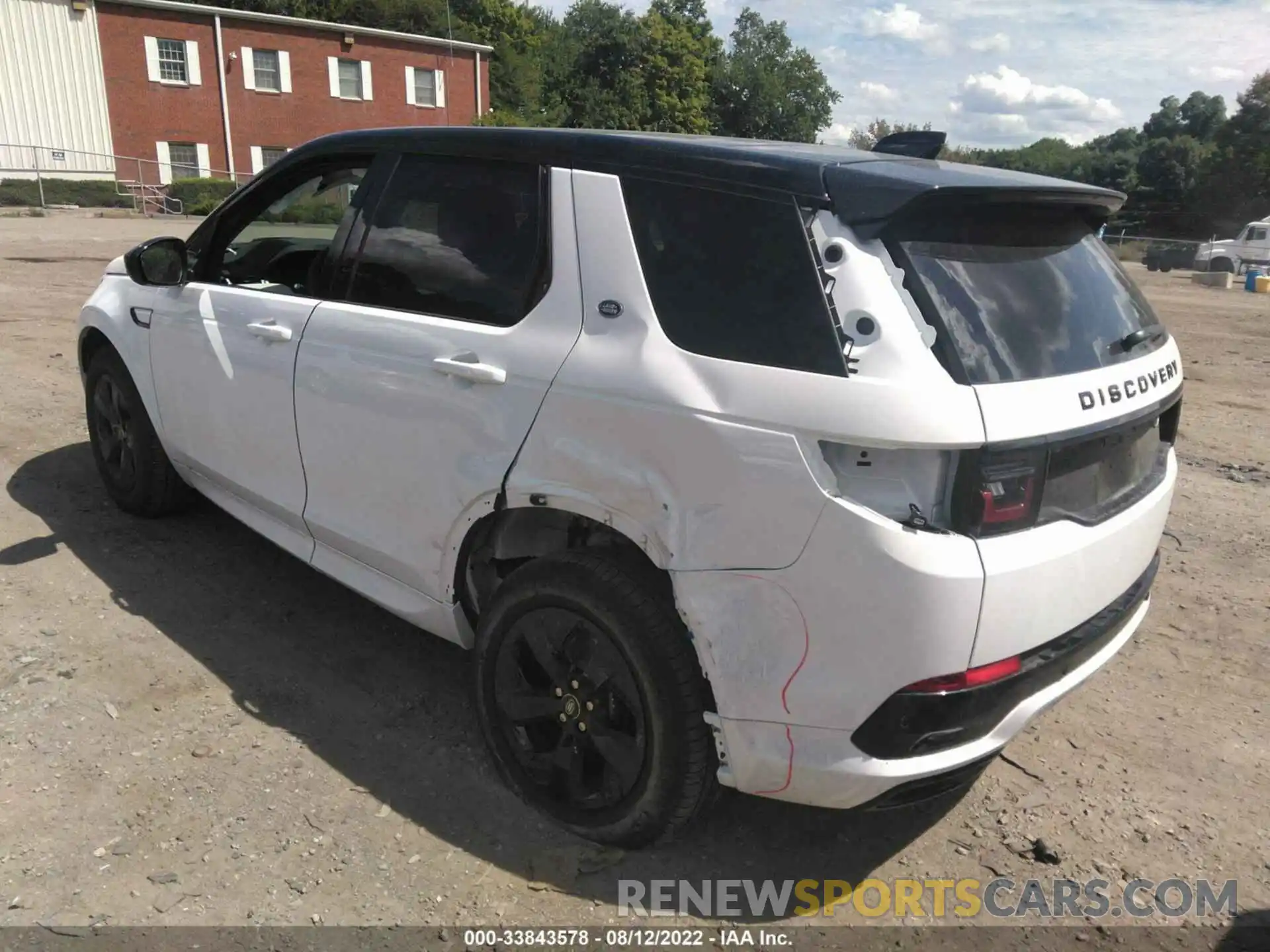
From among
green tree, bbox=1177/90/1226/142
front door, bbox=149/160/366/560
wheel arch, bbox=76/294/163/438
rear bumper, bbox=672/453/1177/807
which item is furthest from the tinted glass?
green tree, bbox=1177/90/1226/142

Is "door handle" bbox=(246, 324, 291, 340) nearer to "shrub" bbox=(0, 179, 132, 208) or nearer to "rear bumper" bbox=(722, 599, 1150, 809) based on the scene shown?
"rear bumper" bbox=(722, 599, 1150, 809)

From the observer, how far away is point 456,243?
9.77 feet

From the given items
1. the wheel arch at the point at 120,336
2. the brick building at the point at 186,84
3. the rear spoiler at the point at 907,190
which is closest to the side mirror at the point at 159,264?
the wheel arch at the point at 120,336

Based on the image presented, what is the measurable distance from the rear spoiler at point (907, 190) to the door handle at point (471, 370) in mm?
1039

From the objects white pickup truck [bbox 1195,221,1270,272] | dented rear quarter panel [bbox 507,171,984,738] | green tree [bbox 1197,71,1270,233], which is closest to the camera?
dented rear quarter panel [bbox 507,171,984,738]

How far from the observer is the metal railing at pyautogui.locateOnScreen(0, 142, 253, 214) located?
32062 mm

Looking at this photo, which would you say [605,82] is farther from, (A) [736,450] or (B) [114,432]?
(A) [736,450]

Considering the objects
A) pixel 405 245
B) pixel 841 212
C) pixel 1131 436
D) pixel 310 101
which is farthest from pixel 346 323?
pixel 310 101

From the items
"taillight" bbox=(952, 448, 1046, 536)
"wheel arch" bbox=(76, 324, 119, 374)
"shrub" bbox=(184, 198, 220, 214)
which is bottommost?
"shrub" bbox=(184, 198, 220, 214)

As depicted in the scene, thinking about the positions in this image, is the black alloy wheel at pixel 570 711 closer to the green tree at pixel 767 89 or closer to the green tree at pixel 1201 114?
the green tree at pixel 767 89

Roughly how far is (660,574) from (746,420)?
0.52 metres

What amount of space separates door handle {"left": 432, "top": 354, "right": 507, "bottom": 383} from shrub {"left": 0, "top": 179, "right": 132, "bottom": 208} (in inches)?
1329

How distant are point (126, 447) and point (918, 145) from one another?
3889 mm

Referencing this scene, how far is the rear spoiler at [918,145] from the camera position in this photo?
2881 millimetres
